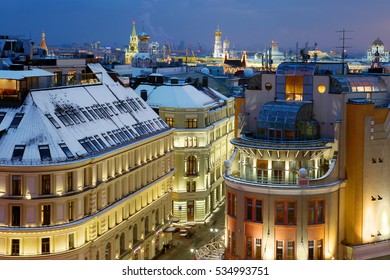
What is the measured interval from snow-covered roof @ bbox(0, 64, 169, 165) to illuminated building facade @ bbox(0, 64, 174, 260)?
3cm

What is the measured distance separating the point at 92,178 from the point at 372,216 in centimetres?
790

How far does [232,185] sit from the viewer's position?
681 inches

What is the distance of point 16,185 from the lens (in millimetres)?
18906

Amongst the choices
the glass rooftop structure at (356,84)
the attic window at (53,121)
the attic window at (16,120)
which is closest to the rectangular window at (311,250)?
the glass rooftop structure at (356,84)

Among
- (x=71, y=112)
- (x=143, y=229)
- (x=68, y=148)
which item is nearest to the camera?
(x=68, y=148)

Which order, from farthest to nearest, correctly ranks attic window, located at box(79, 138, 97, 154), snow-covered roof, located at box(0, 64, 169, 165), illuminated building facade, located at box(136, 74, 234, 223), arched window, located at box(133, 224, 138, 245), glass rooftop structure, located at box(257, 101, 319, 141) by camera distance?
illuminated building facade, located at box(136, 74, 234, 223), arched window, located at box(133, 224, 138, 245), attic window, located at box(79, 138, 97, 154), snow-covered roof, located at box(0, 64, 169, 165), glass rooftop structure, located at box(257, 101, 319, 141)

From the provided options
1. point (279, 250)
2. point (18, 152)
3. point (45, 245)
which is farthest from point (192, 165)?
point (279, 250)

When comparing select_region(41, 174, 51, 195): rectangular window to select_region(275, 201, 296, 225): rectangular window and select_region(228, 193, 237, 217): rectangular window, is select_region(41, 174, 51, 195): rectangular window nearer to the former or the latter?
select_region(228, 193, 237, 217): rectangular window

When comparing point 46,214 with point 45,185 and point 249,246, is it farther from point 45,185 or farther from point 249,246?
point 249,246

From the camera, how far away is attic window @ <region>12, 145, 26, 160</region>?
18953mm

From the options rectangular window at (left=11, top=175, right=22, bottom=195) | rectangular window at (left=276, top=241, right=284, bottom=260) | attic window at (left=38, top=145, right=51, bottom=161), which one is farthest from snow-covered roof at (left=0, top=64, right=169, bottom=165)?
rectangular window at (left=276, top=241, right=284, bottom=260)

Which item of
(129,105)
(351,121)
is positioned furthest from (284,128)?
(129,105)

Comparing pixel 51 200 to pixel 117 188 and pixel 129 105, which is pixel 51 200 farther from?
pixel 129 105
